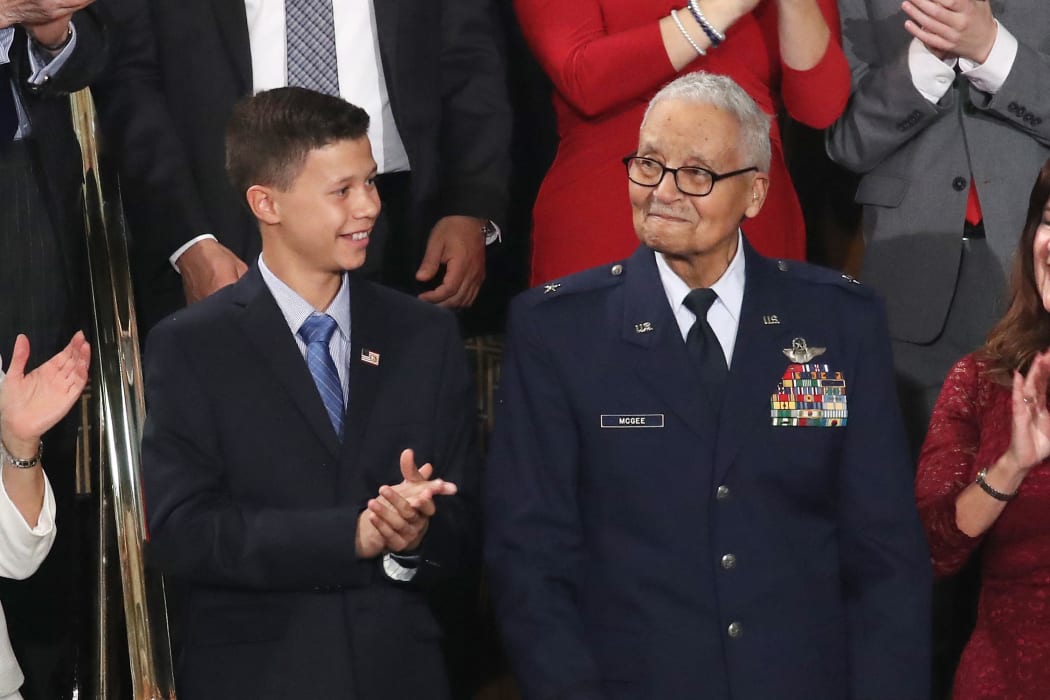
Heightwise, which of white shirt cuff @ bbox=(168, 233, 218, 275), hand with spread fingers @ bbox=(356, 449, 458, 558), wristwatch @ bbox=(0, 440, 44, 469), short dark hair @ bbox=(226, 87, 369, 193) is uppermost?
short dark hair @ bbox=(226, 87, 369, 193)

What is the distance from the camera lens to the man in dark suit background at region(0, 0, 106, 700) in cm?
305

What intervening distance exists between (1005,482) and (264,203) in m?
1.29

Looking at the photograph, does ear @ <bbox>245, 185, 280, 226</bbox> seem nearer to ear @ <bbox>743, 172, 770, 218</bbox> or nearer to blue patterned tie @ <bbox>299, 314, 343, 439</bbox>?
blue patterned tie @ <bbox>299, 314, 343, 439</bbox>

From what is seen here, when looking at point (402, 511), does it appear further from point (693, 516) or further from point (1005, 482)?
point (1005, 482)

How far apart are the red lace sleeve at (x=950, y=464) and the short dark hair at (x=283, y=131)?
1118 mm

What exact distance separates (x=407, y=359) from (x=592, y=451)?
0.34 m

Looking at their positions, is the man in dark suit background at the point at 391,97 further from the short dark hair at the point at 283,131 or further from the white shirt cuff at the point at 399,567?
the white shirt cuff at the point at 399,567

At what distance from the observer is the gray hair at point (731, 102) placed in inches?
109

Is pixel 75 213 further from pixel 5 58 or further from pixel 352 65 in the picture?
pixel 352 65

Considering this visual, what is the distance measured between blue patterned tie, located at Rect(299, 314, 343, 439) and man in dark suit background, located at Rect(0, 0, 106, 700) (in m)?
0.61

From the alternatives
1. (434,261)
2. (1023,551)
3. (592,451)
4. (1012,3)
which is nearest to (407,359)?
(592,451)

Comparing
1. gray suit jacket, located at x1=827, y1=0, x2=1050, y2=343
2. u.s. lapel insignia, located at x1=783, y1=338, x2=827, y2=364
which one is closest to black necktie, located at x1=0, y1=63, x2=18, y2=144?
u.s. lapel insignia, located at x1=783, y1=338, x2=827, y2=364

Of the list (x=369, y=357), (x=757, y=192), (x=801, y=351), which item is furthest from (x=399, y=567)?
(x=757, y=192)

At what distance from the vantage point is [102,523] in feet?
10.1
